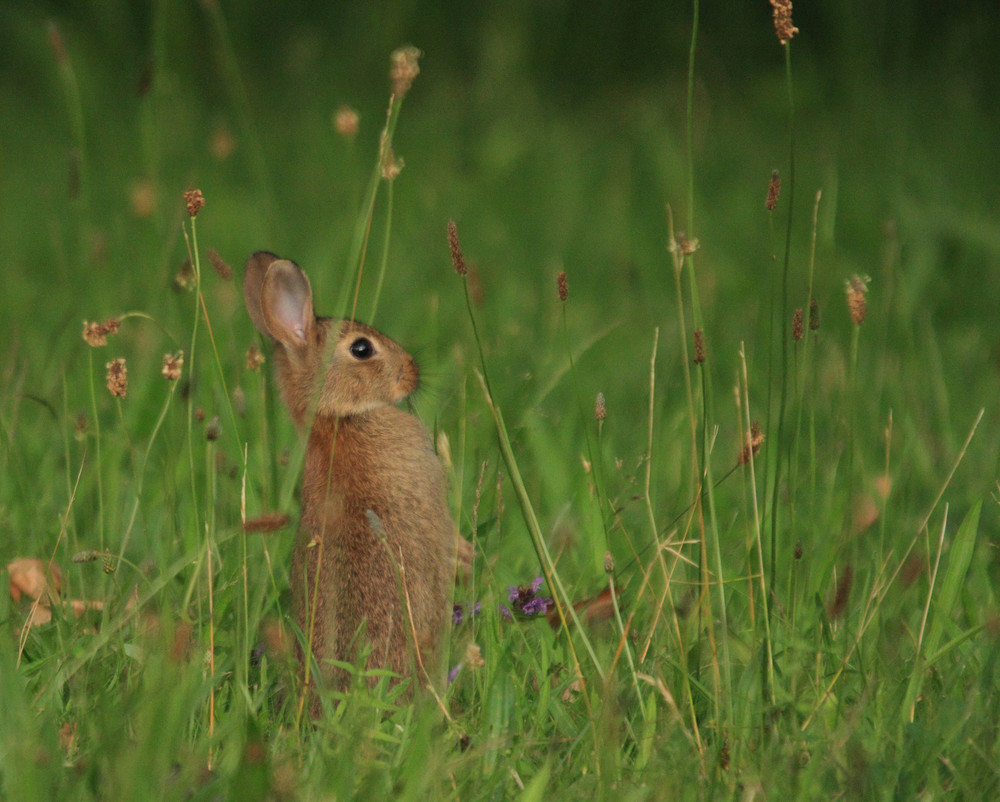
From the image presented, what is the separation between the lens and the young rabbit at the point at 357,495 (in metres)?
2.79

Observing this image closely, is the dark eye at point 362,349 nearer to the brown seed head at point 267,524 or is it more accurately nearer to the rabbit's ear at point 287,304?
the rabbit's ear at point 287,304

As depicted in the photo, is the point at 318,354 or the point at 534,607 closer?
the point at 534,607

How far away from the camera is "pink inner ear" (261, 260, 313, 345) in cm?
339

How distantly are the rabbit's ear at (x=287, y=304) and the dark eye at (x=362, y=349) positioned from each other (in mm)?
136

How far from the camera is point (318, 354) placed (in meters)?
3.64

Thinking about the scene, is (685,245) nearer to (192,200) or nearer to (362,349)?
(192,200)

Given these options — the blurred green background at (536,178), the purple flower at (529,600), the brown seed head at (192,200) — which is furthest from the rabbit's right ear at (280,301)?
the purple flower at (529,600)

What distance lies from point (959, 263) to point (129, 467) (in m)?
4.27

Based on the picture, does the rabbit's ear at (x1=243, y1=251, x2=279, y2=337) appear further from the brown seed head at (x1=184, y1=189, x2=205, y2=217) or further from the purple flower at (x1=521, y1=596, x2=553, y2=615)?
the purple flower at (x1=521, y1=596, x2=553, y2=615)

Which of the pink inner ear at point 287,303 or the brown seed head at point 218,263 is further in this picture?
the pink inner ear at point 287,303

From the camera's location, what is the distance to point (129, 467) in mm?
4219

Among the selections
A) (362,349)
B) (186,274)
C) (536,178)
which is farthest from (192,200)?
(536,178)

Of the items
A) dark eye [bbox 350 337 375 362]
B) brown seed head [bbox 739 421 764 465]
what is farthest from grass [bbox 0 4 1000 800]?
dark eye [bbox 350 337 375 362]

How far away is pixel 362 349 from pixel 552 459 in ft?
2.67
